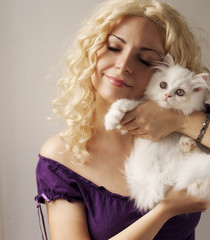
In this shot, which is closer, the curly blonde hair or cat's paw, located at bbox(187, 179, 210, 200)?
cat's paw, located at bbox(187, 179, 210, 200)

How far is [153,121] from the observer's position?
1531 millimetres

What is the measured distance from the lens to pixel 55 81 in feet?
6.65

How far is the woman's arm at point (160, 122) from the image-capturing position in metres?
1.53

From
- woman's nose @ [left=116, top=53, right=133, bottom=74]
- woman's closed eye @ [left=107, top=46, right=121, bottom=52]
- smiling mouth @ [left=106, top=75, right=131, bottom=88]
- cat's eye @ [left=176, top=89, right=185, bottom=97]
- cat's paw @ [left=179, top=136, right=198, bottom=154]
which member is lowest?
cat's paw @ [left=179, top=136, right=198, bottom=154]

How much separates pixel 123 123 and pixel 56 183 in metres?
0.46

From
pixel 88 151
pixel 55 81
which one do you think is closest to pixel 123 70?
pixel 88 151

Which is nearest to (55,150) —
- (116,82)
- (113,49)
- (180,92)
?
(116,82)

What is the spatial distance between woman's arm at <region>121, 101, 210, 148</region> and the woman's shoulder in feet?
1.24

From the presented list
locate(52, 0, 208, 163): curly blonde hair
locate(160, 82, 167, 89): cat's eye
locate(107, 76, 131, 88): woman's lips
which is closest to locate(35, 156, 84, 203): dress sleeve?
locate(52, 0, 208, 163): curly blonde hair

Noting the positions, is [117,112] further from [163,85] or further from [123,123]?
[163,85]

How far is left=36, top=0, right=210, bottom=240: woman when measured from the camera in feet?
4.93

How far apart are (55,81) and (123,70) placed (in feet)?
2.20

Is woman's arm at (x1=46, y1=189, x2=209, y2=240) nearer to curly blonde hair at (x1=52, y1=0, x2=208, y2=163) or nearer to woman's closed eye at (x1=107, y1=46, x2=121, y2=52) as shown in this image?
curly blonde hair at (x1=52, y1=0, x2=208, y2=163)

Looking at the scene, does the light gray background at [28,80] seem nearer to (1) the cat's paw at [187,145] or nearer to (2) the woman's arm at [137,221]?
(2) the woman's arm at [137,221]
